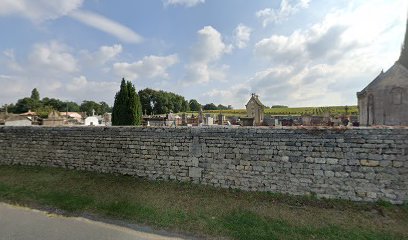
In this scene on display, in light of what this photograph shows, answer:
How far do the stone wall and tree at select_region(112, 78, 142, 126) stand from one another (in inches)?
180

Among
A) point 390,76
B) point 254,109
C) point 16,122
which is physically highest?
point 390,76

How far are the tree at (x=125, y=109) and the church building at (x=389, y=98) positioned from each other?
1537cm

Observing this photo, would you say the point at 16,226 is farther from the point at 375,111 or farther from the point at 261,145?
the point at 375,111

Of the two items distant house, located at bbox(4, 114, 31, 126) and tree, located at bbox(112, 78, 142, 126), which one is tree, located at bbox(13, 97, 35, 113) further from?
tree, located at bbox(112, 78, 142, 126)

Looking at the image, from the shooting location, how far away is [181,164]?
8094mm

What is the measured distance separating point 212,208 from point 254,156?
2.00 meters

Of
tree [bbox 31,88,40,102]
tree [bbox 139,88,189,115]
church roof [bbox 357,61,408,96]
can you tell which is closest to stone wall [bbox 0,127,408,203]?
church roof [bbox 357,61,408,96]

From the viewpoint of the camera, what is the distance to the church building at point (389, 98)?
50.0 ft

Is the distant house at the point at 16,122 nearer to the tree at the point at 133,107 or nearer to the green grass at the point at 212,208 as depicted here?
the tree at the point at 133,107

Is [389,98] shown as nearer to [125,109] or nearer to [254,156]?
[254,156]

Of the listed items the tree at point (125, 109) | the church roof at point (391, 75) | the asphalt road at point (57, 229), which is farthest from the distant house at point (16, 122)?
the church roof at point (391, 75)

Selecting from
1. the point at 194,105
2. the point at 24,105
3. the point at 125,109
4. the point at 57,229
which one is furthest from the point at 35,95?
the point at 57,229

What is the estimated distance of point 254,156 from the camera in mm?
7305

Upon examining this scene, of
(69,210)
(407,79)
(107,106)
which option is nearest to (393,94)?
(407,79)
